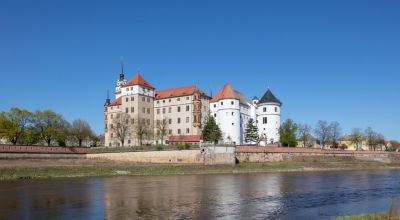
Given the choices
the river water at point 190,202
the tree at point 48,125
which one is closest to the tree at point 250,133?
the tree at point 48,125

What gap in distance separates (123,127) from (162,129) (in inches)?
333

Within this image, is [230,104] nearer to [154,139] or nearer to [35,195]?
[154,139]

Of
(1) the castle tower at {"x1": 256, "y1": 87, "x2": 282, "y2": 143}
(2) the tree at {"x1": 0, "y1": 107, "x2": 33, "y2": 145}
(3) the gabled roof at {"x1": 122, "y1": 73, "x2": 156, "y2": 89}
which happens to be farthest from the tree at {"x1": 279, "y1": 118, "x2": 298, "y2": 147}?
(2) the tree at {"x1": 0, "y1": 107, "x2": 33, "y2": 145}

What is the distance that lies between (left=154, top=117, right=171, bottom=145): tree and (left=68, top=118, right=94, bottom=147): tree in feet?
54.4

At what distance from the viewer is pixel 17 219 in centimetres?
1472

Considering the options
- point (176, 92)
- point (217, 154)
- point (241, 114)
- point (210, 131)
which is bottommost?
point (217, 154)

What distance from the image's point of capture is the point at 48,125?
213 feet

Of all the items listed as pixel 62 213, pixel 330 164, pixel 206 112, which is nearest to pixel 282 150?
pixel 330 164

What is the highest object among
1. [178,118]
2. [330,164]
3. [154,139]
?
[178,118]

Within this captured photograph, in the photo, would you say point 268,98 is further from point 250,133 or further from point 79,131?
point 79,131

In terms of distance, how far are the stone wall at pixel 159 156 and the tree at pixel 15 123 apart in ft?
52.8

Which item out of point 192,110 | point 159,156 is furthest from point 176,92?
point 159,156

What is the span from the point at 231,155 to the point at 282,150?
44.9 ft

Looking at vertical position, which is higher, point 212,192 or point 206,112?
point 206,112
